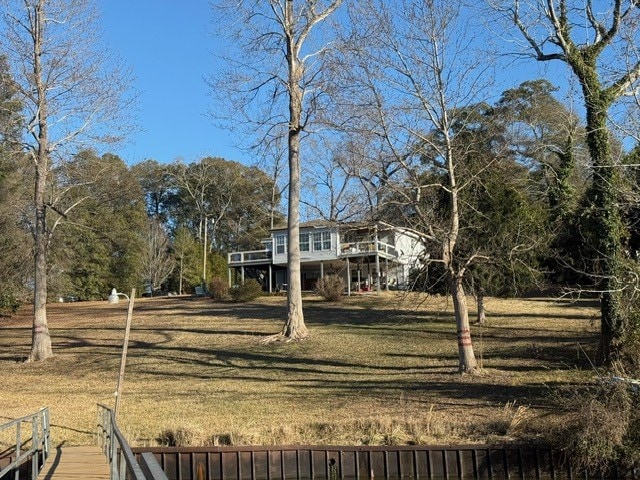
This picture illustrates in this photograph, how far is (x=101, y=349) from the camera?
29.0 metres

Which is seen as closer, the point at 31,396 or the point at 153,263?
the point at 31,396

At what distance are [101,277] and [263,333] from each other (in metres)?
35.5

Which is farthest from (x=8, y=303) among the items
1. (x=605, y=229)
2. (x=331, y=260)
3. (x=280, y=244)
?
(x=605, y=229)

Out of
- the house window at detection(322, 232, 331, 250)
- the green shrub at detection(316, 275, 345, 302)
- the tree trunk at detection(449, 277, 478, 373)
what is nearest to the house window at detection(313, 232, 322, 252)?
the house window at detection(322, 232, 331, 250)

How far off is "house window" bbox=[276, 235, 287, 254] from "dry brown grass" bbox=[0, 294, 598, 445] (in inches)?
623

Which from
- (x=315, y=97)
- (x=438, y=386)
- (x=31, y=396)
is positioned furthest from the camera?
(x=315, y=97)

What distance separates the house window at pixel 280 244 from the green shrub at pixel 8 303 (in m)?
19.0

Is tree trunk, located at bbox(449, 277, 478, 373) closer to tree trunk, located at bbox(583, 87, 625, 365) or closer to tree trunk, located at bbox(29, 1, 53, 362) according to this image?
tree trunk, located at bbox(583, 87, 625, 365)

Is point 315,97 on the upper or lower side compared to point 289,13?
lower

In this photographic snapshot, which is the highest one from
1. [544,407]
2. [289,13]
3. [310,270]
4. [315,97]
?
[289,13]

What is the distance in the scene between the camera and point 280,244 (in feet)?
176

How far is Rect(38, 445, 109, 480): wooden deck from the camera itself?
1129 cm

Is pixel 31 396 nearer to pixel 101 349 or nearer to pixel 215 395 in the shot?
pixel 215 395

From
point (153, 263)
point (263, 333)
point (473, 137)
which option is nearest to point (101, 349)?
point (263, 333)
